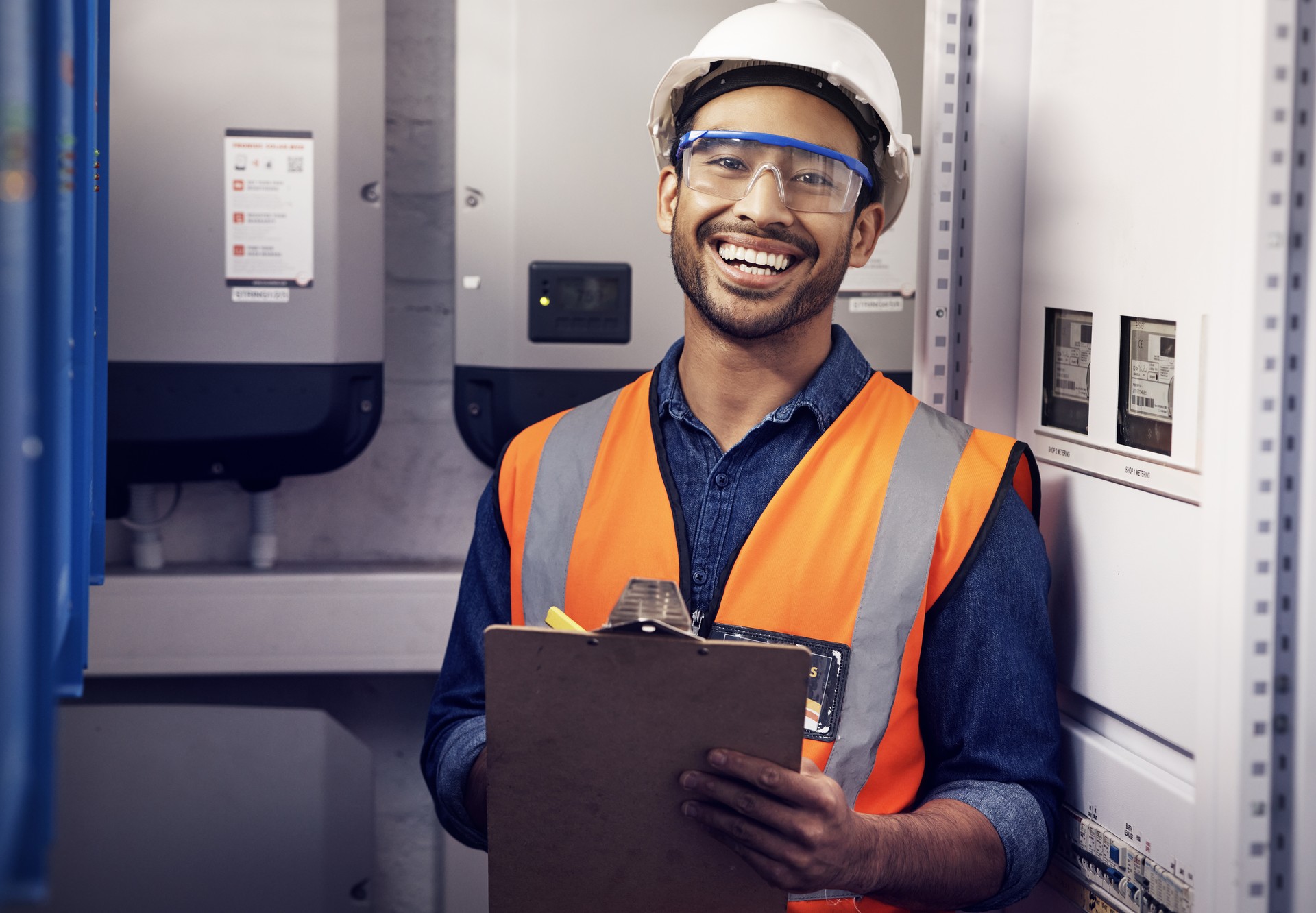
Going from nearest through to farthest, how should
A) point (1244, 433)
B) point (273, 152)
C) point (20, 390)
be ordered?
point (20, 390) < point (1244, 433) < point (273, 152)

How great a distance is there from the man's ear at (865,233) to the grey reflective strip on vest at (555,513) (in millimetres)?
368

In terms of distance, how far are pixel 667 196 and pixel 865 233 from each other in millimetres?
260

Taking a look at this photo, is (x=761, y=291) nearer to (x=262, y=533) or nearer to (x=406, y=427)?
(x=406, y=427)

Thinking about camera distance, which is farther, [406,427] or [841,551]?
[406,427]

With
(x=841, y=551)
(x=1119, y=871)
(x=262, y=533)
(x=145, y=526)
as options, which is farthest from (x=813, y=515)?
(x=145, y=526)

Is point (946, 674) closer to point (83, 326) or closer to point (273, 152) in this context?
point (83, 326)

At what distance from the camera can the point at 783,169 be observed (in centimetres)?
121

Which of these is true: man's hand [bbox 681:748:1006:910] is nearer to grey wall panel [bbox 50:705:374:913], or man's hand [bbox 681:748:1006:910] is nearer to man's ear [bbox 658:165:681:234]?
man's ear [bbox 658:165:681:234]

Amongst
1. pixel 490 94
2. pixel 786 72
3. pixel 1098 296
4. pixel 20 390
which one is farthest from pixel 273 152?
pixel 20 390

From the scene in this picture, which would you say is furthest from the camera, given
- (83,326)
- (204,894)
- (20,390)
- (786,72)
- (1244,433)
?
(204,894)

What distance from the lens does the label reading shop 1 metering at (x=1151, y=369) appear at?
1003 millimetres

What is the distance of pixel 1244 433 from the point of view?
2.72 ft

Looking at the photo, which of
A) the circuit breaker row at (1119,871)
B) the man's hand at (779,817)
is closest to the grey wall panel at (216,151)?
the man's hand at (779,817)

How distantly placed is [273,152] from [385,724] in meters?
1.13
